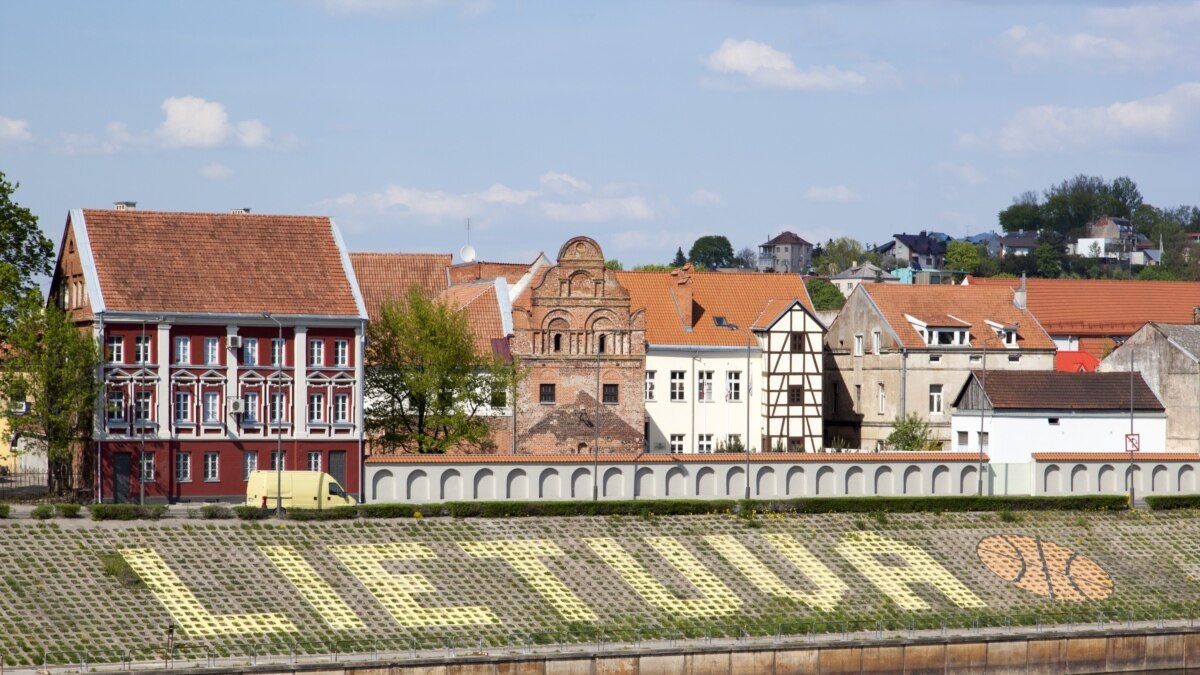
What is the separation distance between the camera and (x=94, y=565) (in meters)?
63.1

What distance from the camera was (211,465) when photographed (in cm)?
8006

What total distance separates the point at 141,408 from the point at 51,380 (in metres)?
4.55

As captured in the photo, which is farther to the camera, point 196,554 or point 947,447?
point 947,447

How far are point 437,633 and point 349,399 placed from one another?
78.8 ft

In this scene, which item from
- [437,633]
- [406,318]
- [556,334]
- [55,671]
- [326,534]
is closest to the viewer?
[55,671]

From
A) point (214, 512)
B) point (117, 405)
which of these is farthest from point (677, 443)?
point (214, 512)

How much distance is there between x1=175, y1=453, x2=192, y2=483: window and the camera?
79250mm

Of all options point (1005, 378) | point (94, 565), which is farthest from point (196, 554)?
point (1005, 378)

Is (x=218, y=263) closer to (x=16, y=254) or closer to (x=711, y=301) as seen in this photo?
(x=16, y=254)

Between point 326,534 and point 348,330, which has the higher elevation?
point 348,330

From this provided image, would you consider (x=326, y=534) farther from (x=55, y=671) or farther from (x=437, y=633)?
(x=55, y=671)

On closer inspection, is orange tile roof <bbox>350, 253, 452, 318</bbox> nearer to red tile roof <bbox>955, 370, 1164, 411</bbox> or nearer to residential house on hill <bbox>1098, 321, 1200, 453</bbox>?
red tile roof <bbox>955, 370, 1164, 411</bbox>

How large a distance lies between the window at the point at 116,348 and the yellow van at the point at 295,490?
9.73 meters

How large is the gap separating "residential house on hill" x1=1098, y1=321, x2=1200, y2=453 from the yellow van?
46.7m
